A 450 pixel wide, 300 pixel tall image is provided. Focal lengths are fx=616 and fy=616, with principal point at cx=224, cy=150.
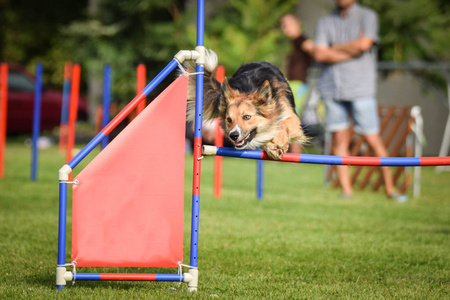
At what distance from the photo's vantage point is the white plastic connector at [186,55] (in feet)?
11.5

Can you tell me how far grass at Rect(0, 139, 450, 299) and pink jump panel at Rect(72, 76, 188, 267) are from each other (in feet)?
0.79

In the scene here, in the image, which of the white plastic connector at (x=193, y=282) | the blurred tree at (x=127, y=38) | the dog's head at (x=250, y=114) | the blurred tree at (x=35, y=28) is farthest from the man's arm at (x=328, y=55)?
the blurred tree at (x=35, y=28)

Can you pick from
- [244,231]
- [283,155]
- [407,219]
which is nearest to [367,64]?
[407,219]

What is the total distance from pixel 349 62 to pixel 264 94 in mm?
3094

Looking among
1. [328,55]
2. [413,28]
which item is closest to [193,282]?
[328,55]

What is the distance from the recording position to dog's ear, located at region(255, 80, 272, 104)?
174 inches

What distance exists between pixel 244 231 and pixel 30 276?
210 centimetres

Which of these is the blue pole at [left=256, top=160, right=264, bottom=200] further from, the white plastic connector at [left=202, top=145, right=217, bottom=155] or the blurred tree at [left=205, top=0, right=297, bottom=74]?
the blurred tree at [left=205, top=0, right=297, bottom=74]

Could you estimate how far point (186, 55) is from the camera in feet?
11.5

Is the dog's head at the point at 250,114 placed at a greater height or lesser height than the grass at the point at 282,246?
greater

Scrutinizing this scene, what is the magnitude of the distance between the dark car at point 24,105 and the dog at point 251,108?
11568 mm

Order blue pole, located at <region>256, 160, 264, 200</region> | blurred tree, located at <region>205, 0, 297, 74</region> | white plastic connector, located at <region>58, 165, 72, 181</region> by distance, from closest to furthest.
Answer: white plastic connector, located at <region>58, 165, 72, 181</region> < blue pole, located at <region>256, 160, 264, 200</region> < blurred tree, located at <region>205, 0, 297, 74</region>

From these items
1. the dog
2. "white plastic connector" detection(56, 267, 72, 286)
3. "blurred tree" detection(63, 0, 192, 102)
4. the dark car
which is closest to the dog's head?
the dog

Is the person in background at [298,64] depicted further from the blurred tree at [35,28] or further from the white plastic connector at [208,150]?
the blurred tree at [35,28]
